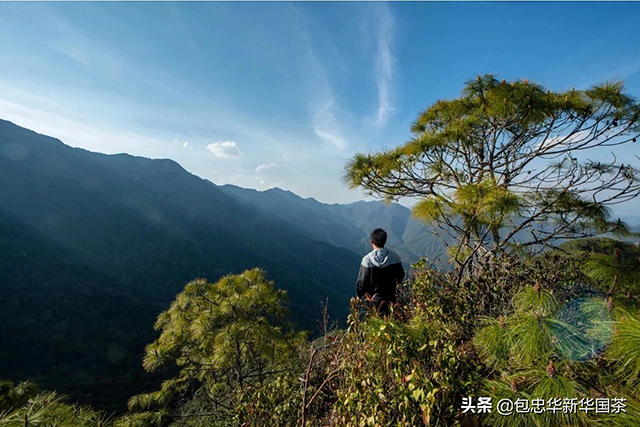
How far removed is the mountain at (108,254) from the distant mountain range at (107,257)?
0.99ft

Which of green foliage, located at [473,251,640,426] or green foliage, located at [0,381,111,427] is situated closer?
green foliage, located at [473,251,640,426]

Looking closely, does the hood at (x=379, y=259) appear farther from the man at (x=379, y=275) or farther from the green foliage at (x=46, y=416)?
the green foliage at (x=46, y=416)

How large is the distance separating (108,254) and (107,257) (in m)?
1.38

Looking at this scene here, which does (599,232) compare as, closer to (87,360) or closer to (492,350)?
(492,350)

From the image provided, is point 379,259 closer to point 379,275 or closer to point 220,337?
point 379,275

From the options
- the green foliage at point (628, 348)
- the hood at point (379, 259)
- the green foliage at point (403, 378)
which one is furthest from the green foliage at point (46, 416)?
the green foliage at point (628, 348)

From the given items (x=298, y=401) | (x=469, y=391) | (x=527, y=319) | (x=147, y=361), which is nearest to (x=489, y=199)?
(x=527, y=319)

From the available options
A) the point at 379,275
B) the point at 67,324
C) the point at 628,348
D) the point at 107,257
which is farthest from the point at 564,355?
the point at 107,257

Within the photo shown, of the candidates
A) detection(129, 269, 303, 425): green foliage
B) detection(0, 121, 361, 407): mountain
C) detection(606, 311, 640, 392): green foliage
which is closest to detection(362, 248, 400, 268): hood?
detection(606, 311, 640, 392): green foliage

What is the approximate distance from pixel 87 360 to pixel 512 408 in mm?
54732

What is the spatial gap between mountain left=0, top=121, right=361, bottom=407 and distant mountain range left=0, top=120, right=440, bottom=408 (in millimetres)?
301

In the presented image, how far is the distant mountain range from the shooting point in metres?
40.7

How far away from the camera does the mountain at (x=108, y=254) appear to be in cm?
4419

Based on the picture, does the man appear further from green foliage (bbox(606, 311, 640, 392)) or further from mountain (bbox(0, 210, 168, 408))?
mountain (bbox(0, 210, 168, 408))
